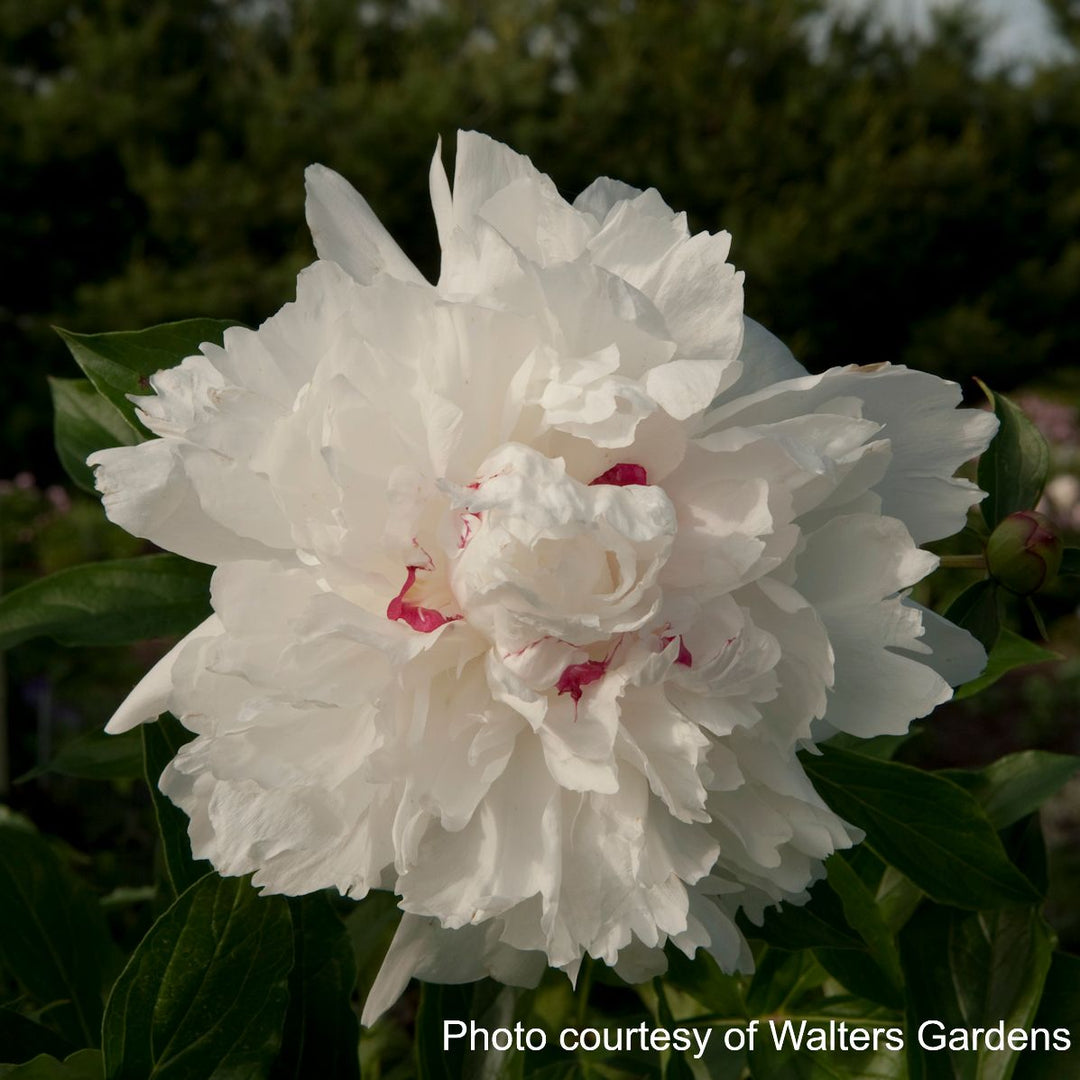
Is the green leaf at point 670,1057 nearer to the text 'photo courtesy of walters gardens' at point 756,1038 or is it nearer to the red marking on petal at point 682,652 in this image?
the text 'photo courtesy of walters gardens' at point 756,1038

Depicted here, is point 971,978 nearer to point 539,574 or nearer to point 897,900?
point 897,900

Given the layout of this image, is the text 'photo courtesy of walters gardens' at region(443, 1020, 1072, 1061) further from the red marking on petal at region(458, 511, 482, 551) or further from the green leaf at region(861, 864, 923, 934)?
the red marking on petal at region(458, 511, 482, 551)

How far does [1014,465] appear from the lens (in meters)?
0.61

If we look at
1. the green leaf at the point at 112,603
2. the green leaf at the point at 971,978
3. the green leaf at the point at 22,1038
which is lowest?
the green leaf at the point at 971,978

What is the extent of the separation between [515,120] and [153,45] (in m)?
2.40

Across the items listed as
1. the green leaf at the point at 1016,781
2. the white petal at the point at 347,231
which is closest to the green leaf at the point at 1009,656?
the green leaf at the point at 1016,781

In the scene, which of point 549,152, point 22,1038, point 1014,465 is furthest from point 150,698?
point 549,152

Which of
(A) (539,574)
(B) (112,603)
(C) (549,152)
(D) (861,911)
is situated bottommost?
(C) (549,152)

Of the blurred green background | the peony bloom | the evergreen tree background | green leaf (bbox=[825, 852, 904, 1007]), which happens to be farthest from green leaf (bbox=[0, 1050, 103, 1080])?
the evergreen tree background

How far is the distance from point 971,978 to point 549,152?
788 centimetres

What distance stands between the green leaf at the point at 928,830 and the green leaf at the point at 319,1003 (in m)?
0.25

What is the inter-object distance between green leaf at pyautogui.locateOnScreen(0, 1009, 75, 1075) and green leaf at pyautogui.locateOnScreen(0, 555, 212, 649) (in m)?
0.19

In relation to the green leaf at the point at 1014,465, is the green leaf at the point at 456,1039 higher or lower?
lower

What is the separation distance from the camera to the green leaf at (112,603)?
648 mm
